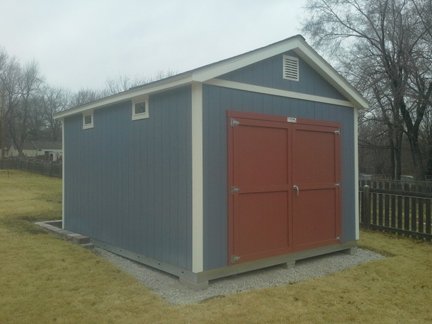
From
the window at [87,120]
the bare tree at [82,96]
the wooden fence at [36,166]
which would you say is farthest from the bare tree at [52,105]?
the window at [87,120]

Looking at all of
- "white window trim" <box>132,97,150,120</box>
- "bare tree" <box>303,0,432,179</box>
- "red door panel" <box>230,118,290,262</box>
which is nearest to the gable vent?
"red door panel" <box>230,118,290,262</box>

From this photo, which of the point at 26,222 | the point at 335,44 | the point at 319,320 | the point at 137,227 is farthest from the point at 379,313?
the point at 335,44

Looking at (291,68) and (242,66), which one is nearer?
(242,66)

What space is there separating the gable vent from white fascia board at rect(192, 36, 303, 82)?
226 mm

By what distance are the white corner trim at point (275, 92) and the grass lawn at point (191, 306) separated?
2708 mm

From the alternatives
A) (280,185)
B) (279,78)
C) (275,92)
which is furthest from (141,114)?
(280,185)

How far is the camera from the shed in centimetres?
575

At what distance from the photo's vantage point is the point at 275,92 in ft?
21.7

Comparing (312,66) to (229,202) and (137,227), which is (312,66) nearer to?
(229,202)

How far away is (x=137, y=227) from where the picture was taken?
269 inches

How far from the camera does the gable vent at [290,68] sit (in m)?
6.84

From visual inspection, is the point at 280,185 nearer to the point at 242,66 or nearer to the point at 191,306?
the point at 242,66

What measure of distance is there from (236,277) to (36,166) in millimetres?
29143

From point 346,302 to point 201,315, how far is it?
1.73 metres
